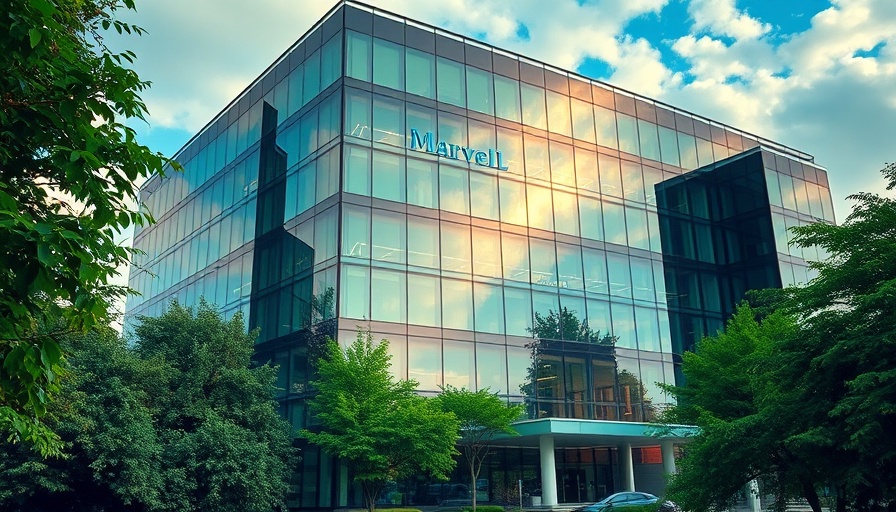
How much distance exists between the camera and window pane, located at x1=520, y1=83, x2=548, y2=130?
43.2 m

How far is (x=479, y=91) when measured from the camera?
137ft

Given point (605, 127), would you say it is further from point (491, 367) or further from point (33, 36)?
point (33, 36)

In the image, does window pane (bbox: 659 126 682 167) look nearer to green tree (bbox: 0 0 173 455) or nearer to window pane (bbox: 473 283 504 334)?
window pane (bbox: 473 283 504 334)

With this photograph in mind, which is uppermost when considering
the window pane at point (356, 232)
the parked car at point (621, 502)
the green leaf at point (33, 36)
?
the window pane at point (356, 232)

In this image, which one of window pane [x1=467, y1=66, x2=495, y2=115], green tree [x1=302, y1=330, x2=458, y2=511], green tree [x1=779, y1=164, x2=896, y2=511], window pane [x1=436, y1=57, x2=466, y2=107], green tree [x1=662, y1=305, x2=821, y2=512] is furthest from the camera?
window pane [x1=467, y1=66, x2=495, y2=115]

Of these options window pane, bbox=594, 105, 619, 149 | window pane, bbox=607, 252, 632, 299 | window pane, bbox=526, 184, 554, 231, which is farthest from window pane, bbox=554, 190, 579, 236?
window pane, bbox=594, 105, 619, 149

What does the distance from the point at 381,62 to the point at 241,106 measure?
13.1 m

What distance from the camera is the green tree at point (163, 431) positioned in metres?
23.6

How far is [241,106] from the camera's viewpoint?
156ft

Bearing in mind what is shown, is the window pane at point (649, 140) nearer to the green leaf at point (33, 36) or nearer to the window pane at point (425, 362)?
the window pane at point (425, 362)

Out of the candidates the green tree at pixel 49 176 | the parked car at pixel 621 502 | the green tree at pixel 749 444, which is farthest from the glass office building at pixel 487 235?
the green tree at pixel 49 176

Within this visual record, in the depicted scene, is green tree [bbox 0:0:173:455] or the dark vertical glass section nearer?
green tree [bbox 0:0:173:455]

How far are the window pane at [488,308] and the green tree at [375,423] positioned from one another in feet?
25.4

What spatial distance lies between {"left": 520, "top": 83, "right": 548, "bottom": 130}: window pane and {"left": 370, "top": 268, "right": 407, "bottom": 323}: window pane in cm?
1337
